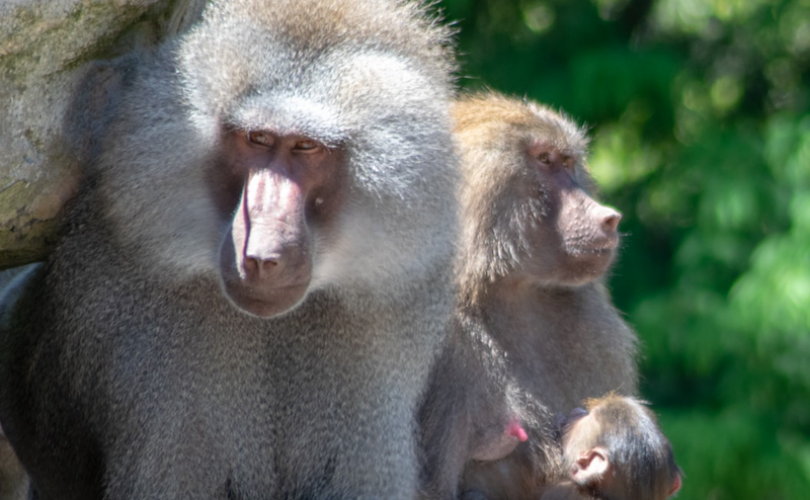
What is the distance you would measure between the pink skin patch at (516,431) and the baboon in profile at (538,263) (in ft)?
0.28

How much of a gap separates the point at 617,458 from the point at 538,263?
68cm

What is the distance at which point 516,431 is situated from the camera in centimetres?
320

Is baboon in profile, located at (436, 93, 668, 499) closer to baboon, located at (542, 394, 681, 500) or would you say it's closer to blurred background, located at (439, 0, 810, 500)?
baboon, located at (542, 394, 681, 500)

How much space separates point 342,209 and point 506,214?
1.00m

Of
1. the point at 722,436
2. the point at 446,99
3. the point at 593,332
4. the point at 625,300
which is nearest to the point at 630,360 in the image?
the point at 593,332

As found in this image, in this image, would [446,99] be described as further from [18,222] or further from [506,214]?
[18,222]

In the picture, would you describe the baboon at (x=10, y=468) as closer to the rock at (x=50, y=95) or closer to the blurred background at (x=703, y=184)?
the rock at (x=50, y=95)

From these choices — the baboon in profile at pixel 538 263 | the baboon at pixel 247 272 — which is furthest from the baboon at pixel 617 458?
the baboon at pixel 247 272

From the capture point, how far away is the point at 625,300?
654 cm

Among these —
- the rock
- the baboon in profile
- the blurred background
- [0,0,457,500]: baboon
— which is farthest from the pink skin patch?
the blurred background

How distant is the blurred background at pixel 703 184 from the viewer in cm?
575

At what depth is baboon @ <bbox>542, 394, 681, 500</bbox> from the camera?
3.12 metres

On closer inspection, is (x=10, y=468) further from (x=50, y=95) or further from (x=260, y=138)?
(x=260, y=138)

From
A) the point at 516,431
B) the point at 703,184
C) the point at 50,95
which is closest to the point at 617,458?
the point at 516,431
